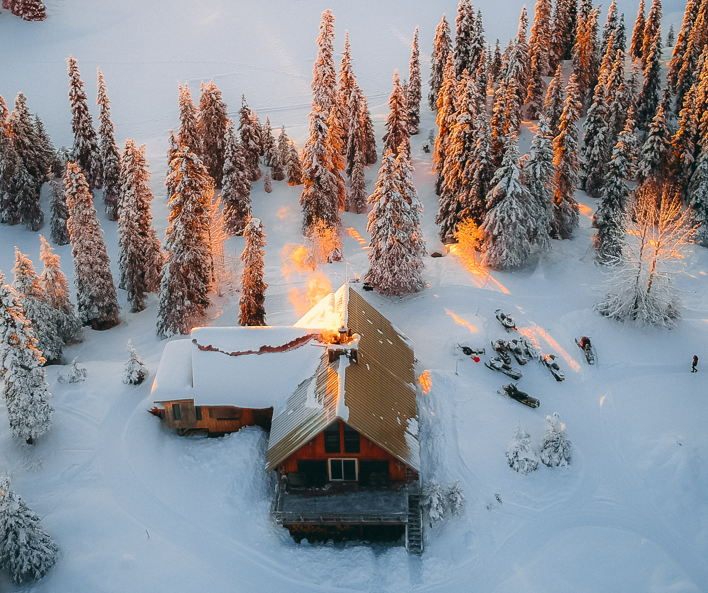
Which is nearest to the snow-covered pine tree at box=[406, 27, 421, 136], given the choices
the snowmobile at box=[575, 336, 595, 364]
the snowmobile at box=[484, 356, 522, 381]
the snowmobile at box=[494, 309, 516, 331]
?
the snowmobile at box=[494, 309, 516, 331]

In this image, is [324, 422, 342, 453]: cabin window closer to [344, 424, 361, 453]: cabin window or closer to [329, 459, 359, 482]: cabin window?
[344, 424, 361, 453]: cabin window

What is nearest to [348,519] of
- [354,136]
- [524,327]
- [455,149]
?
[524,327]

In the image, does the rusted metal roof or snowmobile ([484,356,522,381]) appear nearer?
the rusted metal roof

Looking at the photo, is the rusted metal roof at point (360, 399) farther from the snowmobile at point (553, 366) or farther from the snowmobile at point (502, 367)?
the snowmobile at point (553, 366)

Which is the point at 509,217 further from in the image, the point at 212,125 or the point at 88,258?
the point at 88,258

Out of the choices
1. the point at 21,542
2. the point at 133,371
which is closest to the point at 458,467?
the point at 133,371

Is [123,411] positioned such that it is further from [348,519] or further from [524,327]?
[524,327]
